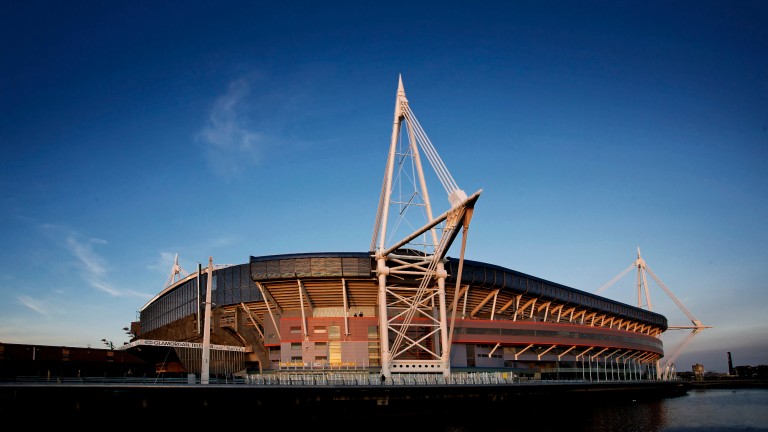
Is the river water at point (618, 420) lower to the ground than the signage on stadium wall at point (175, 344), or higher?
lower

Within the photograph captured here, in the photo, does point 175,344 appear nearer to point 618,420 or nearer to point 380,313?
point 380,313

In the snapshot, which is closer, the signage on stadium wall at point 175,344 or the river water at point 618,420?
the river water at point 618,420

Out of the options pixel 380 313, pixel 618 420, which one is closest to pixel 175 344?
pixel 380 313

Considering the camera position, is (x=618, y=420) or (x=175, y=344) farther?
(x=175, y=344)

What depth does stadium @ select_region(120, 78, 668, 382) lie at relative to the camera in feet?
220

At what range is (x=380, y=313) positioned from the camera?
221ft

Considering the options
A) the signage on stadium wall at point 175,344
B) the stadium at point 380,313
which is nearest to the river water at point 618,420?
the stadium at point 380,313

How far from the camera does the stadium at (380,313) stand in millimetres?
67188

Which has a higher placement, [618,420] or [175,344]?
[175,344]

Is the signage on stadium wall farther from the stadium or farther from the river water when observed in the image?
the river water

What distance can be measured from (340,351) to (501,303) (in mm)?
28107

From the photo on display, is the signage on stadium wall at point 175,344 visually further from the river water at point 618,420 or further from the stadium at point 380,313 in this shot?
the river water at point 618,420

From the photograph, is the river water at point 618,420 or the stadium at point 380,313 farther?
the stadium at point 380,313

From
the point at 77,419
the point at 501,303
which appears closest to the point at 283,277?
the point at 77,419
